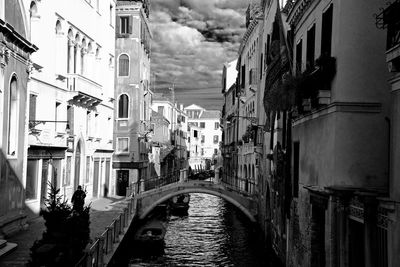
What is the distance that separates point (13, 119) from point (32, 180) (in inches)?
146

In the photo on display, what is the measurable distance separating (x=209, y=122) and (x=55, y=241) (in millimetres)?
81642

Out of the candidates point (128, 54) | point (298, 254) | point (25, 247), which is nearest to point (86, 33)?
point (128, 54)

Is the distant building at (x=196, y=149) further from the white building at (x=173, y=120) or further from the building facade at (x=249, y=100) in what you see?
the building facade at (x=249, y=100)

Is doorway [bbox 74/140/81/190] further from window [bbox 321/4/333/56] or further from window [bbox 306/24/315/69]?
window [bbox 321/4/333/56]

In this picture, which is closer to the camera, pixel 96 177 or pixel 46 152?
pixel 46 152

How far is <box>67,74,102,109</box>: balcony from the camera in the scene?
2033 centimetres

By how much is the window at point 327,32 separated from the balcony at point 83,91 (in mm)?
12436

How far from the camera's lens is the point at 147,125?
118ft

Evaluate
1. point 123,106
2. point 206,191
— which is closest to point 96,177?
point 206,191

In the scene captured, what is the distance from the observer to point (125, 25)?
31750 millimetres

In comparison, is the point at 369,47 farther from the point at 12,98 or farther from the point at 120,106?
the point at 120,106

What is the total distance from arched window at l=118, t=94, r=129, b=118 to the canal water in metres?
7.46

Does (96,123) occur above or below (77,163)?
above

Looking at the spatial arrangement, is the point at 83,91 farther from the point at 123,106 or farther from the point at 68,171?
the point at 123,106
